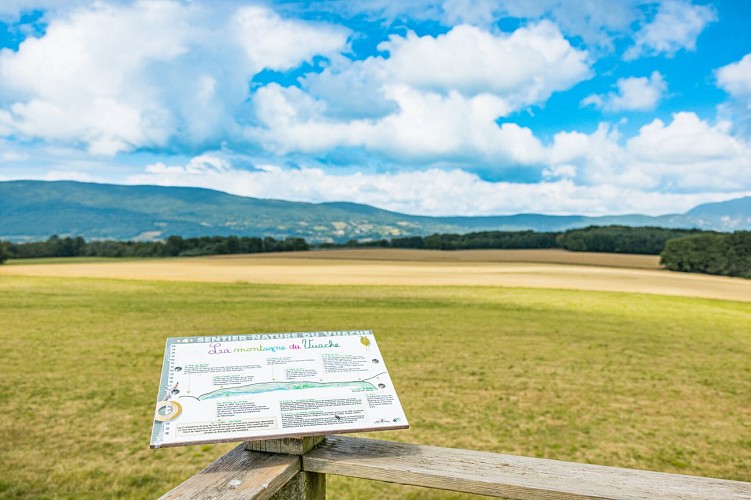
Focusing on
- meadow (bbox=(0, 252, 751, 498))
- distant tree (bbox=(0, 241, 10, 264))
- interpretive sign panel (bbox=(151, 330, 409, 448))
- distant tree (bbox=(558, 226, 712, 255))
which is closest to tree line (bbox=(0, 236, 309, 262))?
distant tree (bbox=(0, 241, 10, 264))

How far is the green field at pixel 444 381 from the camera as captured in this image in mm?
9078

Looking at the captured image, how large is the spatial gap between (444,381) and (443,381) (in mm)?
26

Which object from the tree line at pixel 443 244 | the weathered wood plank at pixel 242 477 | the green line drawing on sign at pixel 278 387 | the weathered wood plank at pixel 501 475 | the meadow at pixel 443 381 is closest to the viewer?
the weathered wood plank at pixel 242 477

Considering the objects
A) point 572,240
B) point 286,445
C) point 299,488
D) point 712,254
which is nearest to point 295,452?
point 286,445

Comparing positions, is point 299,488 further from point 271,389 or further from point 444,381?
point 444,381

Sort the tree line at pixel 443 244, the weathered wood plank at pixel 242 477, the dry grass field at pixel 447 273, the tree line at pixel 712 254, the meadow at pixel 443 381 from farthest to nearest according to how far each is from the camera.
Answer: the tree line at pixel 443 244 → the tree line at pixel 712 254 → the dry grass field at pixel 447 273 → the meadow at pixel 443 381 → the weathered wood plank at pixel 242 477

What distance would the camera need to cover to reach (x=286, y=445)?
3.52m

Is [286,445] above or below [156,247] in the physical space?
above

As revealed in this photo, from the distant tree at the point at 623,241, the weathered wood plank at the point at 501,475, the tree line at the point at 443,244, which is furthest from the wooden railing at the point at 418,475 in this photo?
the distant tree at the point at 623,241

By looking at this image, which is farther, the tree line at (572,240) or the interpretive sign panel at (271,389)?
the tree line at (572,240)

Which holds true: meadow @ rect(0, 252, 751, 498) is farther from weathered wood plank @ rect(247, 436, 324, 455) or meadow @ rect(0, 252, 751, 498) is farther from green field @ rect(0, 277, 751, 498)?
weathered wood plank @ rect(247, 436, 324, 455)

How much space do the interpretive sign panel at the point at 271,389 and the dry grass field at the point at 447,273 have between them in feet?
126

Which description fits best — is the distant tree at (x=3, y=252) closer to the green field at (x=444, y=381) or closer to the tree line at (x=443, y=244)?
the tree line at (x=443, y=244)

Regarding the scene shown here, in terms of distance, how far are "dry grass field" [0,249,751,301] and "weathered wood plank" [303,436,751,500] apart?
38.6 metres
